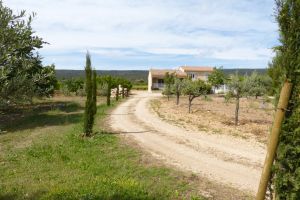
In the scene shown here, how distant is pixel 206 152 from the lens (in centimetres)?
1439

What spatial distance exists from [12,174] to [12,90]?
6.32 metres

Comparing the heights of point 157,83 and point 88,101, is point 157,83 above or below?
below

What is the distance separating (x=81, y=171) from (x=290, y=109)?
778 cm

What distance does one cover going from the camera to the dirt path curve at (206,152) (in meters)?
11.1

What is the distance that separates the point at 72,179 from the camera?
404 inches

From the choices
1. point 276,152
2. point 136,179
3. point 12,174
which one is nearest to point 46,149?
point 12,174

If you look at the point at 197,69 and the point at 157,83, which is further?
the point at 197,69

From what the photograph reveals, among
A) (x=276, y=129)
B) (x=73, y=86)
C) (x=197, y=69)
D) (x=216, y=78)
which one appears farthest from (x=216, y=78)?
(x=276, y=129)

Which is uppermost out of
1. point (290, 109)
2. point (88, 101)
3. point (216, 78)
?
point (290, 109)

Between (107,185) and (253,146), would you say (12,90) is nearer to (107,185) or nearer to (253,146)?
(107,185)

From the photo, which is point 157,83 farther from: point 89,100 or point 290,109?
point 290,109

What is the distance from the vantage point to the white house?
76750mm

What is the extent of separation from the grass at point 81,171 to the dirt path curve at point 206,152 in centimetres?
117

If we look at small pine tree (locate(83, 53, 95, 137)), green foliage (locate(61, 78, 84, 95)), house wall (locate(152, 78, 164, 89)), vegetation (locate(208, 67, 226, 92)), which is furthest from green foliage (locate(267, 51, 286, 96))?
house wall (locate(152, 78, 164, 89))
